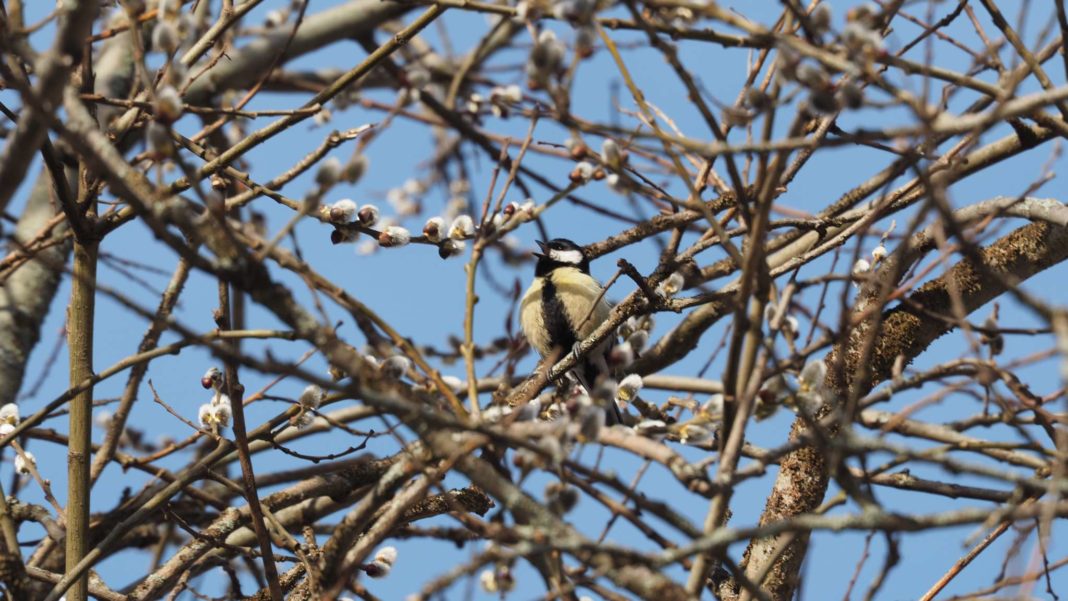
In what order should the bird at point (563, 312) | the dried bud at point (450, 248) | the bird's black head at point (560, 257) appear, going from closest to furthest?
the dried bud at point (450, 248)
the bird at point (563, 312)
the bird's black head at point (560, 257)

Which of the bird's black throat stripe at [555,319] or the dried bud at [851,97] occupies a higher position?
the bird's black throat stripe at [555,319]

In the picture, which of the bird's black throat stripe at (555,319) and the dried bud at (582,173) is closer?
the dried bud at (582,173)

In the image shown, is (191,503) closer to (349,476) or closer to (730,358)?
(349,476)

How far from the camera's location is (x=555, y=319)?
5.26 metres

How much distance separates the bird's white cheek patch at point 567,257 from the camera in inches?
225

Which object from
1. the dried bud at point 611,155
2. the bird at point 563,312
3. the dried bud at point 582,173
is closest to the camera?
the dried bud at point 611,155

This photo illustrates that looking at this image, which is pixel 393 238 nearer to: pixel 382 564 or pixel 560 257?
pixel 382 564

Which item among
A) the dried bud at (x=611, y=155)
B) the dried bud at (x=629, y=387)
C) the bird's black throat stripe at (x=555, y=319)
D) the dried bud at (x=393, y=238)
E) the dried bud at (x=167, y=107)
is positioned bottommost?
the dried bud at (x=167, y=107)

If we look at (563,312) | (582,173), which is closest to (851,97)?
(582,173)

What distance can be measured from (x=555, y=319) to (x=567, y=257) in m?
0.59

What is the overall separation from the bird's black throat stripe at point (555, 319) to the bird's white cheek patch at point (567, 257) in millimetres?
398

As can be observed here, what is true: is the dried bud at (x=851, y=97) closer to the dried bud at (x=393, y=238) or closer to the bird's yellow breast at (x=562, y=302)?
the dried bud at (x=393, y=238)

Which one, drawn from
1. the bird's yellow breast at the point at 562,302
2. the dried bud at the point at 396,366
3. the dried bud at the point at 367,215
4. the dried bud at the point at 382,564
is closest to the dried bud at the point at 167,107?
the dried bud at the point at 396,366

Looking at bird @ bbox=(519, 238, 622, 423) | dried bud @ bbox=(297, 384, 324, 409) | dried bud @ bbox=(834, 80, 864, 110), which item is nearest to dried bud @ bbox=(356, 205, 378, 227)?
dried bud @ bbox=(297, 384, 324, 409)
